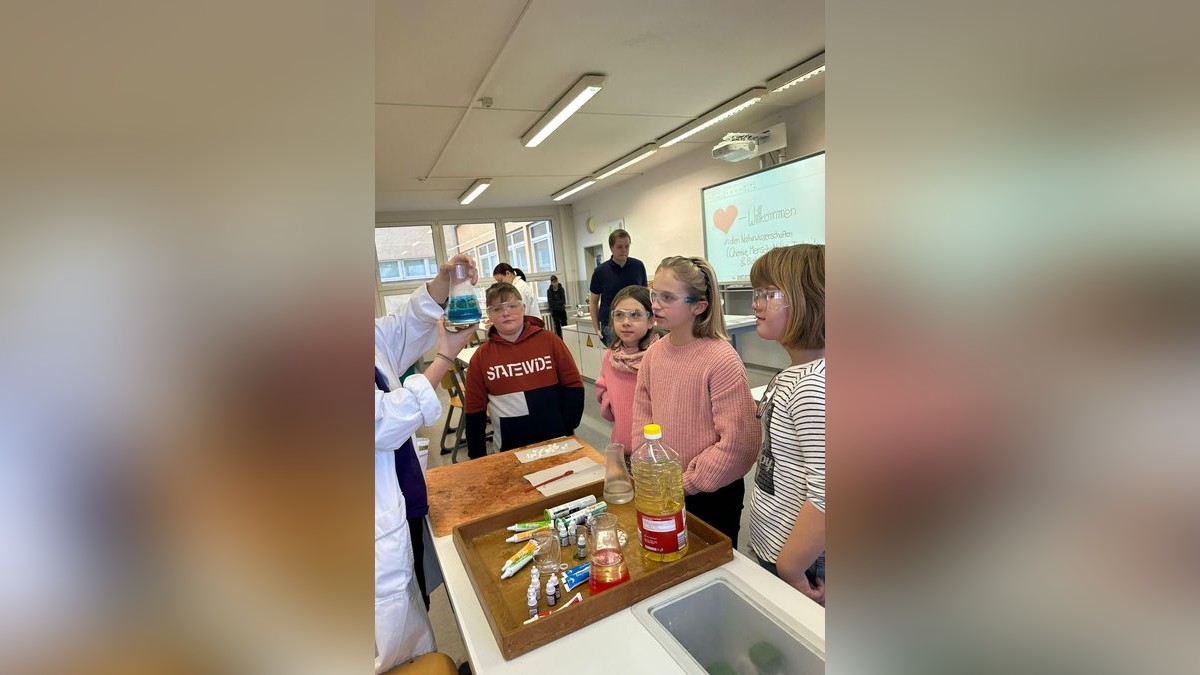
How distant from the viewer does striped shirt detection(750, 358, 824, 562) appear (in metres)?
1.01

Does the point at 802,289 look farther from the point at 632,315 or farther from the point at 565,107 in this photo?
the point at 565,107

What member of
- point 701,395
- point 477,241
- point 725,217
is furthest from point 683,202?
point 701,395

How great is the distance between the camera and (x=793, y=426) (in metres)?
1.11

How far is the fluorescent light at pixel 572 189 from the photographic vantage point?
276 inches

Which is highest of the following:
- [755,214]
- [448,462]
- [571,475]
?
[755,214]

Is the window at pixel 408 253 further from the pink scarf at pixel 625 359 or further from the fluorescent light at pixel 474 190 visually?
the pink scarf at pixel 625 359

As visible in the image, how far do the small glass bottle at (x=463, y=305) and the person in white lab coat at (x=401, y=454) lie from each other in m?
0.02

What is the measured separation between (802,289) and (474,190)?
6565 mm

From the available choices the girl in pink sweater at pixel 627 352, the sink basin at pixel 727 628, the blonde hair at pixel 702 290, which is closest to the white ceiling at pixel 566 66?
the blonde hair at pixel 702 290

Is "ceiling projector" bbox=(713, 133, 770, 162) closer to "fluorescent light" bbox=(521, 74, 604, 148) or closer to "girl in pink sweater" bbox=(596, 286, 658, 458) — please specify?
"fluorescent light" bbox=(521, 74, 604, 148)

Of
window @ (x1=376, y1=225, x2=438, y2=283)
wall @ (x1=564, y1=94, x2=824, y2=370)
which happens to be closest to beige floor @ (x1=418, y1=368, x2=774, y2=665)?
wall @ (x1=564, y1=94, x2=824, y2=370)

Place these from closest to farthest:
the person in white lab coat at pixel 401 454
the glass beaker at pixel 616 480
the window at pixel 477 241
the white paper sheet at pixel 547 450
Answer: the person in white lab coat at pixel 401 454
the glass beaker at pixel 616 480
the white paper sheet at pixel 547 450
the window at pixel 477 241
